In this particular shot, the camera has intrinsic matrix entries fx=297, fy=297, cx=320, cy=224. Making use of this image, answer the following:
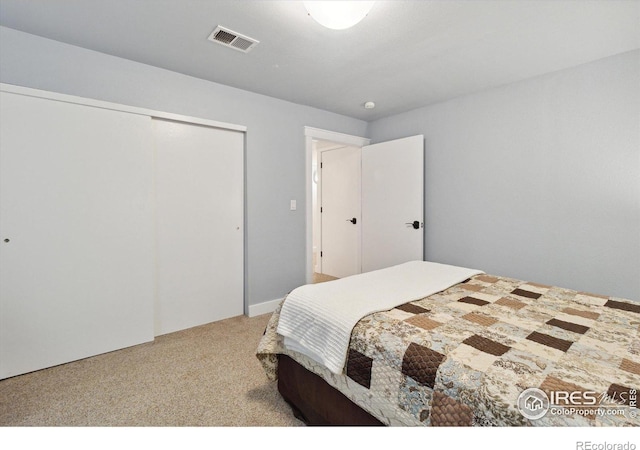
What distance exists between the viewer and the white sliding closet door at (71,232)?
77.9 inches

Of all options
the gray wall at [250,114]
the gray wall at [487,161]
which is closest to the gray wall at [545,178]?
the gray wall at [487,161]

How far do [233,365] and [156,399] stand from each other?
52cm

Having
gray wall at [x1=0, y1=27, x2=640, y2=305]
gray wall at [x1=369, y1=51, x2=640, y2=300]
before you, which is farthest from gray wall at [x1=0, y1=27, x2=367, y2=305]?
gray wall at [x1=369, y1=51, x2=640, y2=300]

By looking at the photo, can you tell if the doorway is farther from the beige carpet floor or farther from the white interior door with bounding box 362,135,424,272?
the beige carpet floor

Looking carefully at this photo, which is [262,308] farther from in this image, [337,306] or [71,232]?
[337,306]

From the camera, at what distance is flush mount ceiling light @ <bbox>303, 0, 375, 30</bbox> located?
145 cm

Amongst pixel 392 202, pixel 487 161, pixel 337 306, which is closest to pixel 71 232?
pixel 337 306

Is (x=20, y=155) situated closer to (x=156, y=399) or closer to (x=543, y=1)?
(x=156, y=399)

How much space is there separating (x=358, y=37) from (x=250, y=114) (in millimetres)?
1429

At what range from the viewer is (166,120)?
2625 millimetres

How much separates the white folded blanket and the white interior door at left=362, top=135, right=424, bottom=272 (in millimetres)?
1515

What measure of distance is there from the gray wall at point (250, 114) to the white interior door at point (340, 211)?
57 centimetres

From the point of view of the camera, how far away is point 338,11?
4.86 feet

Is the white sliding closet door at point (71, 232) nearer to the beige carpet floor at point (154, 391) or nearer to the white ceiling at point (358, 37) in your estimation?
the beige carpet floor at point (154, 391)
